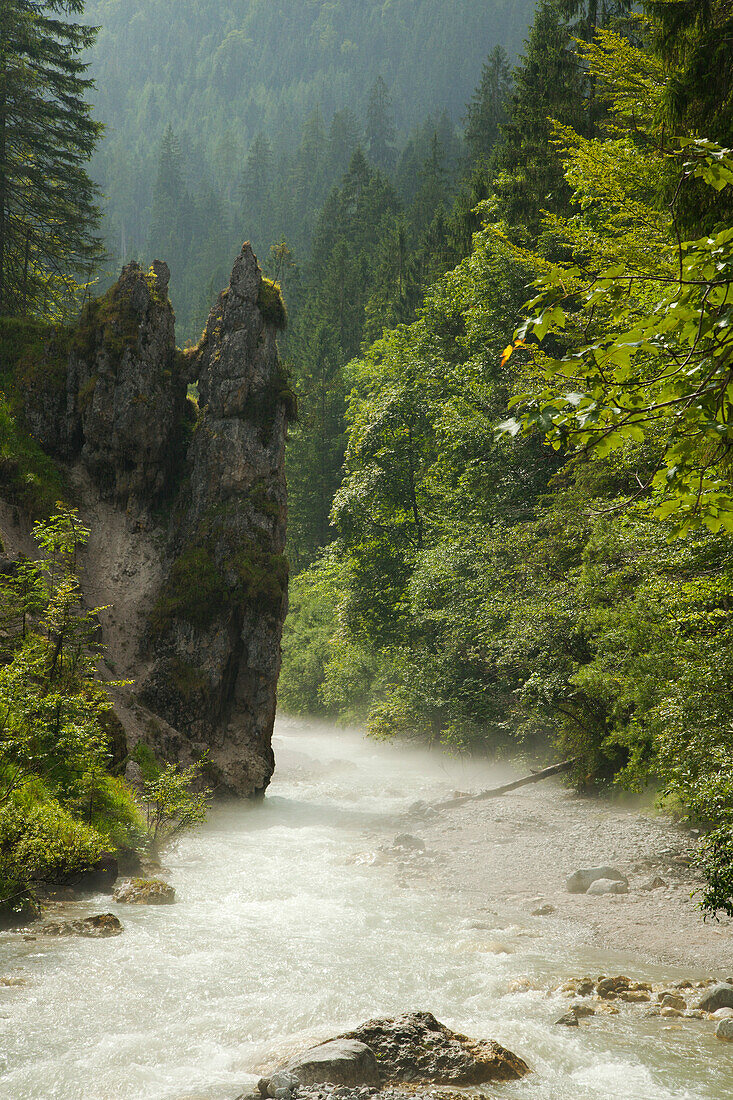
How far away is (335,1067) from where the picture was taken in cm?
505

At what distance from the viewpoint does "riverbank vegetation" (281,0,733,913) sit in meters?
3.24

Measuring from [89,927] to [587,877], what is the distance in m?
6.80

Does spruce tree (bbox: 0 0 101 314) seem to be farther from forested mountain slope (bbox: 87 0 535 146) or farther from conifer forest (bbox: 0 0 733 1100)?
forested mountain slope (bbox: 87 0 535 146)

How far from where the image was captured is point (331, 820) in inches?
622

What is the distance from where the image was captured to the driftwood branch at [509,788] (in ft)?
53.5

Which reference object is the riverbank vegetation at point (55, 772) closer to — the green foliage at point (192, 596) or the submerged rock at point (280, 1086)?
the green foliage at point (192, 596)

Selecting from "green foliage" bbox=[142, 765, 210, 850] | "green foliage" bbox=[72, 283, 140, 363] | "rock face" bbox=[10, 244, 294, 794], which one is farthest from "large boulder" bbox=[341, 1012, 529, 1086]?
"green foliage" bbox=[72, 283, 140, 363]

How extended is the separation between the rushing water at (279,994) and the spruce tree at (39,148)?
69.7 feet

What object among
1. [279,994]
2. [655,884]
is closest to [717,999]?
[655,884]

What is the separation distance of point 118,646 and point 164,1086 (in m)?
12.2

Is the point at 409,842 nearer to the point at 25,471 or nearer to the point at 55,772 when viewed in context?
the point at 55,772

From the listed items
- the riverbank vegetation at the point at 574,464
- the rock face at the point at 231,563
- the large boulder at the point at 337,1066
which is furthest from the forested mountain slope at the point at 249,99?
Result: the large boulder at the point at 337,1066

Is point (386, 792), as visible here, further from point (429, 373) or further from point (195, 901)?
point (429, 373)

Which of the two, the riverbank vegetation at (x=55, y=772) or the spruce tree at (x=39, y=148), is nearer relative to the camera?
the riverbank vegetation at (x=55, y=772)
